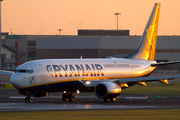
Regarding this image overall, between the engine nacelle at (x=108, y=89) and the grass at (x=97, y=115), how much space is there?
8.50 metres

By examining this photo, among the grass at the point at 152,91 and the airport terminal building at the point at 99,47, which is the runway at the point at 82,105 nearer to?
the grass at the point at 152,91

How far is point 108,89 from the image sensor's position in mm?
35250

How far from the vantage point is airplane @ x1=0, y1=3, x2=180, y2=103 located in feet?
113

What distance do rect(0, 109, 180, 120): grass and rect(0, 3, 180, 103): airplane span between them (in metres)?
8.45

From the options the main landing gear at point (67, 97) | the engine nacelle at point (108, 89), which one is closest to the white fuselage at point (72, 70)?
the engine nacelle at point (108, 89)

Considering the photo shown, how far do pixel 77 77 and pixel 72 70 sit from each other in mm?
824

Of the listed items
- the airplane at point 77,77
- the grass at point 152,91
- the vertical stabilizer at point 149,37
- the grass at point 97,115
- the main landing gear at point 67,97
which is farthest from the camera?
the grass at point 152,91

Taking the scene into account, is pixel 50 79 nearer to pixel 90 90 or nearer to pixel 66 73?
pixel 66 73

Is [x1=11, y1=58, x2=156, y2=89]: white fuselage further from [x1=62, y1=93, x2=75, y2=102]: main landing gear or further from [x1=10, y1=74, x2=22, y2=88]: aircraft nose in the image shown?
[x1=62, y1=93, x2=75, y2=102]: main landing gear

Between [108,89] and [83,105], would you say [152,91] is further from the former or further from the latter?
[83,105]

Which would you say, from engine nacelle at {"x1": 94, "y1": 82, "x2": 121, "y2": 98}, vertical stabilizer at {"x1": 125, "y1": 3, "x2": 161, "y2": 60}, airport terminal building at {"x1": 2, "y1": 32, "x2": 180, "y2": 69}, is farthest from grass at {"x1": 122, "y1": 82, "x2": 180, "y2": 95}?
airport terminal building at {"x1": 2, "y1": 32, "x2": 180, "y2": 69}

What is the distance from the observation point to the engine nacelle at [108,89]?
35281 millimetres

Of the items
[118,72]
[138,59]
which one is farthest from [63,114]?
[138,59]

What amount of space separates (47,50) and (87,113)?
105029 mm
